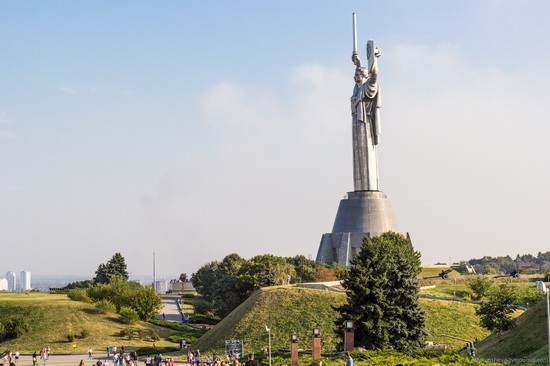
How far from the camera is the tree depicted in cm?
10444

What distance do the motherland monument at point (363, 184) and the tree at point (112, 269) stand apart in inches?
1374

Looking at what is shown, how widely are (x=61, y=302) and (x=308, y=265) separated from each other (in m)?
25.8

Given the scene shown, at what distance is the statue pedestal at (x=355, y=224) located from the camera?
81.9 m

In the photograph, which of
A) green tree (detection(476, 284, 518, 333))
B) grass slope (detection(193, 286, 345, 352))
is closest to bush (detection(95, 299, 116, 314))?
grass slope (detection(193, 286, 345, 352))

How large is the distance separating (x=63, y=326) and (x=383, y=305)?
32315mm

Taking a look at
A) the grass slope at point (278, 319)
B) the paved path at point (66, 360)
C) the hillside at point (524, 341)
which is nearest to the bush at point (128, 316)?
the paved path at point (66, 360)

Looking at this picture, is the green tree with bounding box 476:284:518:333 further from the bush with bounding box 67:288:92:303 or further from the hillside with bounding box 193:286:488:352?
the bush with bounding box 67:288:92:303

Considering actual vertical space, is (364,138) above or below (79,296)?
above

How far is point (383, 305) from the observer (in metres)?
39.1

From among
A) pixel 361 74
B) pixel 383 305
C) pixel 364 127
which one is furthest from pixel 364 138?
pixel 383 305

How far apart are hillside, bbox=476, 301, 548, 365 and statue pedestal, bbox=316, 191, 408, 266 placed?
41.5 metres

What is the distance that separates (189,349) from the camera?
5259cm

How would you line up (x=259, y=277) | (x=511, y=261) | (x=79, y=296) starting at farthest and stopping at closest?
(x=511, y=261) < (x=79, y=296) < (x=259, y=277)

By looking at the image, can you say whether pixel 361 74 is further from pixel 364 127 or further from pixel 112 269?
pixel 112 269
